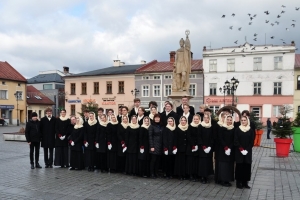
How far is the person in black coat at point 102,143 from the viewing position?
366 inches

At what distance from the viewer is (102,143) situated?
9.30 m

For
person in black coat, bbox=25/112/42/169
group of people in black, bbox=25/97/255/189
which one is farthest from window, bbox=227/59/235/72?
person in black coat, bbox=25/112/42/169

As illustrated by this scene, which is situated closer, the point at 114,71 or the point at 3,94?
the point at 3,94

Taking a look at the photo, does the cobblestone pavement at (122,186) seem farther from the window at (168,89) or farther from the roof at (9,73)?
the roof at (9,73)

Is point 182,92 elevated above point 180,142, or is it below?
above

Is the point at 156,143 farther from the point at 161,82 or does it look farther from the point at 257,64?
the point at 161,82

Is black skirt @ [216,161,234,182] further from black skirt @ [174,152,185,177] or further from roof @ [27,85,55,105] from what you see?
roof @ [27,85,55,105]

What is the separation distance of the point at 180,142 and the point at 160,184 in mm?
1196

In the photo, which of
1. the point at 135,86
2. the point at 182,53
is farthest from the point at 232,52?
the point at 182,53

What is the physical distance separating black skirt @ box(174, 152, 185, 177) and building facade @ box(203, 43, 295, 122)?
31473 millimetres

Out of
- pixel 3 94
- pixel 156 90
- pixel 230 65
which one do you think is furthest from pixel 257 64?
pixel 3 94

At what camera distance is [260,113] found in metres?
39.8

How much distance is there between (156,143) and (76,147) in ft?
8.82

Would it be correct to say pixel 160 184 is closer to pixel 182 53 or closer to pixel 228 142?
pixel 228 142
